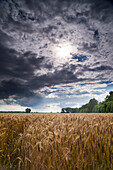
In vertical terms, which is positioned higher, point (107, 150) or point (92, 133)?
point (92, 133)

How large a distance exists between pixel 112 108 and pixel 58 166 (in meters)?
44.2

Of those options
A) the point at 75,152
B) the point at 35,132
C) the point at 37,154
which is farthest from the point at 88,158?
the point at 35,132

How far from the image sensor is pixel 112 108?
139ft

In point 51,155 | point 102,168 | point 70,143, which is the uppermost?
point 70,143

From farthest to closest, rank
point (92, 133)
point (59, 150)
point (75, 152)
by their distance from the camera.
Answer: point (92, 133) → point (75, 152) → point (59, 150)

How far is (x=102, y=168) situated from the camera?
7.27ft

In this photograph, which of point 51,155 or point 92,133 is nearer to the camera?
point 51,155

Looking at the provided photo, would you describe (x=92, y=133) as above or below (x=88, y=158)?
above

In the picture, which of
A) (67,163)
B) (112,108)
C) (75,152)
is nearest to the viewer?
(67,163)

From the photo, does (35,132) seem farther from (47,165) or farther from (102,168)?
(102,168)

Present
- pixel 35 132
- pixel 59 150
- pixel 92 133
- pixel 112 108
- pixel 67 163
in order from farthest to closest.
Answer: pixel 112 108, pixel 35 132, pixel 92 133, pixel 59 150, pixel 67 163

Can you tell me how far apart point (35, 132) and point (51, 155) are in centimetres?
77

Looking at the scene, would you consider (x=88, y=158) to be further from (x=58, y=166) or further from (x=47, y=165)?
(x=47, y=165)

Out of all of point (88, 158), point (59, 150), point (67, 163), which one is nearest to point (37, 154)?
point (59, 150)
